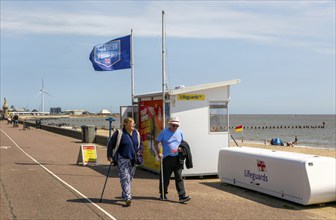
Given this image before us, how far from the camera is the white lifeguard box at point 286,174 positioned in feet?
28.6

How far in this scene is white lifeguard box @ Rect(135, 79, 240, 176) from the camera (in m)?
12.5

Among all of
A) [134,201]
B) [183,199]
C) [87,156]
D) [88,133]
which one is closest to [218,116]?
[183,199]

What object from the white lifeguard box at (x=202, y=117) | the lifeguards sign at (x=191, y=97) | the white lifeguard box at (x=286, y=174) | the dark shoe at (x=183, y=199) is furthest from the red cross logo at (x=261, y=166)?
the lifeguards sign at (x=191, y=97)

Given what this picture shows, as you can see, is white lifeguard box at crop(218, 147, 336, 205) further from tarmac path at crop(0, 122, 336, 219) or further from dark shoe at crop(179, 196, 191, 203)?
dark shoe at crop(179, 196, 191, 203)

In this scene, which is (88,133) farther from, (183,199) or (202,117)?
(183,199)

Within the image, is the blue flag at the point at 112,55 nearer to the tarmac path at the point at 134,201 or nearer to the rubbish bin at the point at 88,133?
the tarmac path at the point at 134,201

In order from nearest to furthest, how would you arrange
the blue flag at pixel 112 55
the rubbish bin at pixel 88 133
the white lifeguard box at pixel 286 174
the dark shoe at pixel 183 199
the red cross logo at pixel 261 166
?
the white lifeguard box at pixel 286 174
the dark shoe at pixel 183 199
the red cross logo at pixel 261 166
the blue flag at pixel 112 55
the rubbish bin at pixel 88 133

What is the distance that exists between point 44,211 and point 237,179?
470 cm

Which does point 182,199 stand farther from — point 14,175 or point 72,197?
point 14,175

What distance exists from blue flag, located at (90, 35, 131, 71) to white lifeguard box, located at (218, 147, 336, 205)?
21.5 feet

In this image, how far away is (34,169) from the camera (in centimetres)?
1461

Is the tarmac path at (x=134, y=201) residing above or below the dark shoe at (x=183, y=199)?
below

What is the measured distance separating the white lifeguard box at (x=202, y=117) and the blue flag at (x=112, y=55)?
356 cm

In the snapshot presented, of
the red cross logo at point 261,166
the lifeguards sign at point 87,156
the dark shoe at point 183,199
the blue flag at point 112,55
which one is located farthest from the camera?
the blue flag at point 112,55
